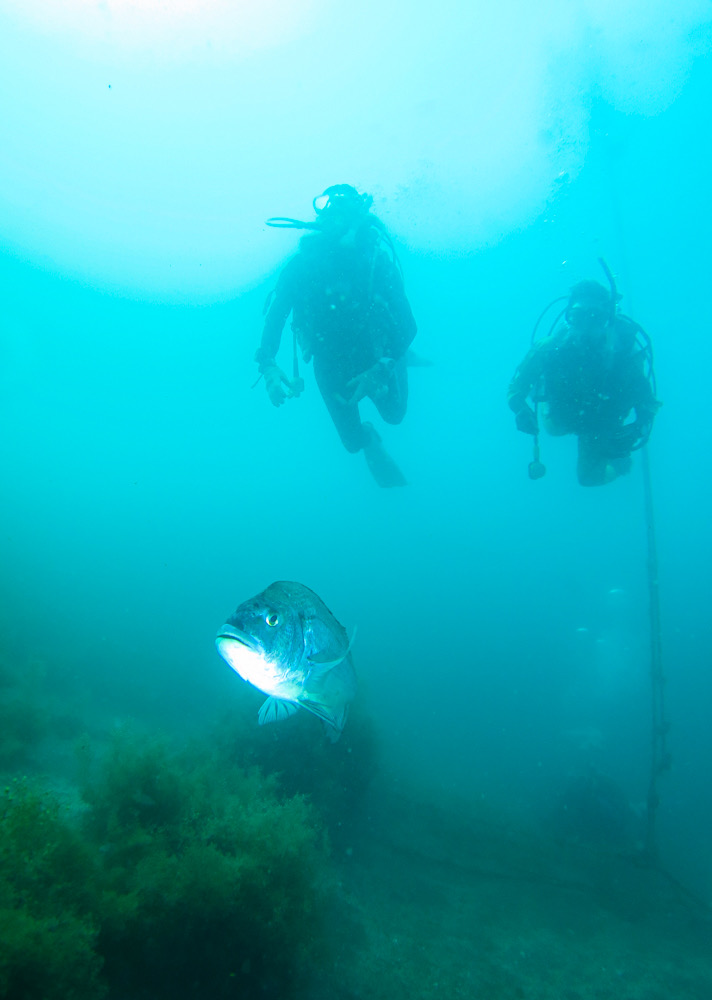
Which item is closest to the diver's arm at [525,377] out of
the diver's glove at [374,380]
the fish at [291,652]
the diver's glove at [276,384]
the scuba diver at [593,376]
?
the scuba diver at [593,376]

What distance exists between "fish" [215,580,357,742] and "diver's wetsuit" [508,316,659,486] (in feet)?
22.1

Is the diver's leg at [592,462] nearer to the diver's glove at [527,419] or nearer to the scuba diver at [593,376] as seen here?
the scuba diver at [593,376]

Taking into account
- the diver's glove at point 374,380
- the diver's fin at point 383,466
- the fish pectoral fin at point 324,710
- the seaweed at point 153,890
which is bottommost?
the seaweed at point 153,890

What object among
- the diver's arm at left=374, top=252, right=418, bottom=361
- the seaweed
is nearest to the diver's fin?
the diver's arm at left=374, top=252, right=418, bottom=361

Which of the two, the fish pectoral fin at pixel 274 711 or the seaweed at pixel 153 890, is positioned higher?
the fish pectoral fin at pixel 274 711

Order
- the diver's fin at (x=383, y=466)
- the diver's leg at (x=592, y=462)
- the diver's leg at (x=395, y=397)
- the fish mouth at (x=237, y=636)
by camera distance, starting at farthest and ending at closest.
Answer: the diver's fin at (x=383, y=466) < the diver's leg at (x=592, y=462) < the diver's leg at (x=395, y=397) < the fish mouth at (x=237, y=636)

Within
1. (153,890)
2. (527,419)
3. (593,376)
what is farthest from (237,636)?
(593,376)

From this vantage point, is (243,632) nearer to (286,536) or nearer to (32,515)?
(286,536)

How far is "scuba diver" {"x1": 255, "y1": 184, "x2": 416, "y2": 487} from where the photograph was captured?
660cm


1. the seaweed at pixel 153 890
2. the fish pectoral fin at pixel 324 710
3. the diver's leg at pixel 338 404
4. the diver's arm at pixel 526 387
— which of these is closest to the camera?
the fish pectoral fin at pixel 324 710

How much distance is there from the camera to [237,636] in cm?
120

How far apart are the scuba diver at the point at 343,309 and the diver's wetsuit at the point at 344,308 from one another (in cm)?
1

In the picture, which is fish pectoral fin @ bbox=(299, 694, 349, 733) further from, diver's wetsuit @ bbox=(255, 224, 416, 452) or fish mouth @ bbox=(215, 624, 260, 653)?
diver's wetsuit @ bbox=(255, 224, 416, 452)

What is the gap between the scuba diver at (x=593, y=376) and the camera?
23.1 ft
